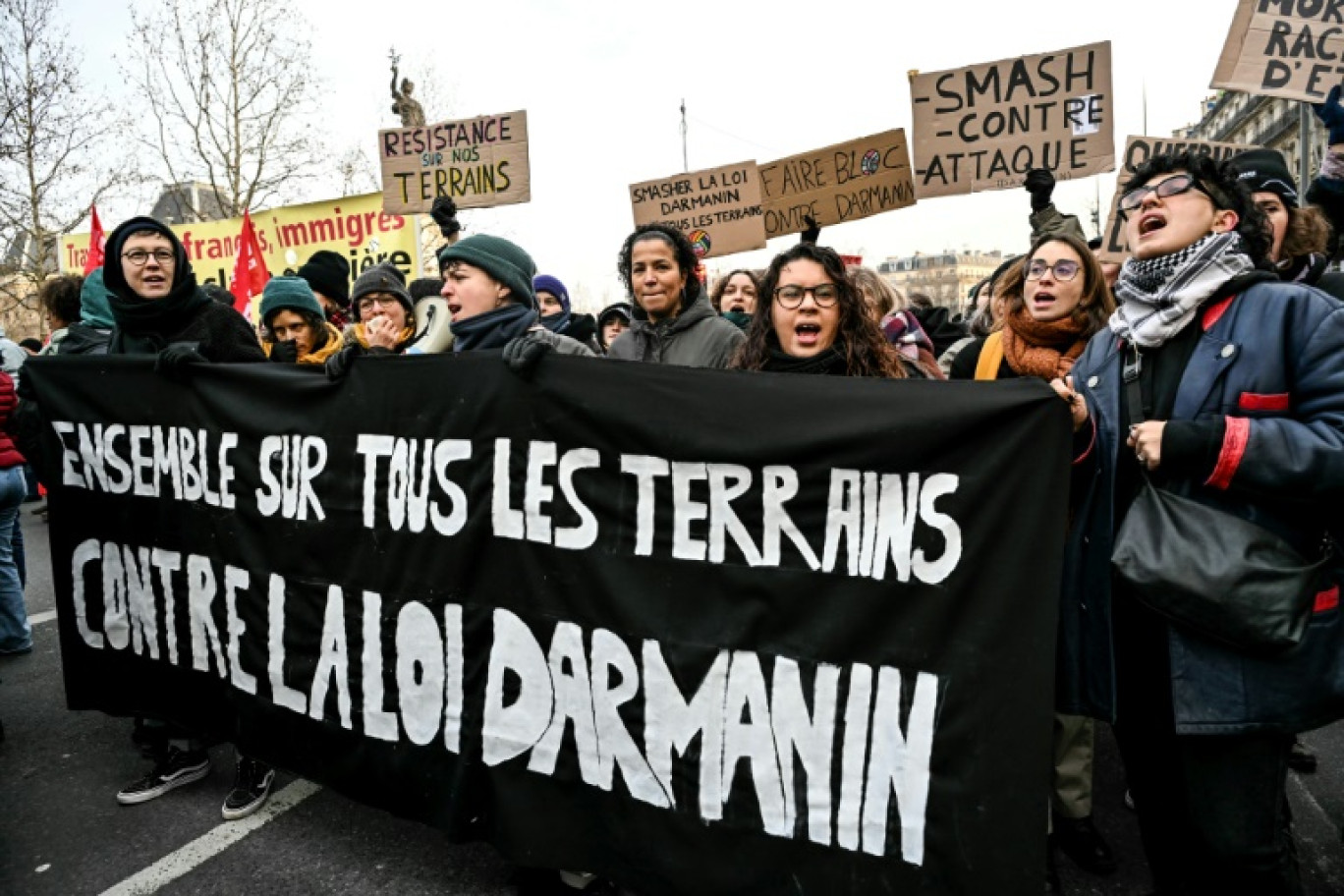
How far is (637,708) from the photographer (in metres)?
2.10

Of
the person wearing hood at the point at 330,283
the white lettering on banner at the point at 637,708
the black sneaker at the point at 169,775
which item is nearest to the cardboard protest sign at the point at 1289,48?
the white lettering on banner at the point at 637,708

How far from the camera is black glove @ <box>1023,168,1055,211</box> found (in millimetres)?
4191

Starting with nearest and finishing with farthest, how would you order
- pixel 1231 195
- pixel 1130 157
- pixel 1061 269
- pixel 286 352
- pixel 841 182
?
pixel 1231 195, pixel 1061 269, pixel 286 352, pixel 1130 157, pixel 841 182

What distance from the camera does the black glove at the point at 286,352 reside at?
3.63 metres

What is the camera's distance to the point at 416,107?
10.4 metres

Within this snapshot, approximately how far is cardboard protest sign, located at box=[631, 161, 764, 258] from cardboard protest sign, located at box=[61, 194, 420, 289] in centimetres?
245

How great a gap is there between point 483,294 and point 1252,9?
13.4ft

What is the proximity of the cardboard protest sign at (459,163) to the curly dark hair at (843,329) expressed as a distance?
387 cm

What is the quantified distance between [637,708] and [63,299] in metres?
4.86

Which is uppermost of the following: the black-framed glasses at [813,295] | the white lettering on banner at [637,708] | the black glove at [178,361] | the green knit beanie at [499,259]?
the green knit beanie at [499,259]

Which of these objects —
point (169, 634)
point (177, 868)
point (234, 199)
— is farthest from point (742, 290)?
point (234, 199)

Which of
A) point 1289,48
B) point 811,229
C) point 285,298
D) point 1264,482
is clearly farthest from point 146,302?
point 1289,48

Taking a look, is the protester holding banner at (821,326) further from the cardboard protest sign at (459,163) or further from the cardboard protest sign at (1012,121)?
the cardboard protest sign at (459,163)

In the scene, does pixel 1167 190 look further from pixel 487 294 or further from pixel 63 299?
pixel 63 299
